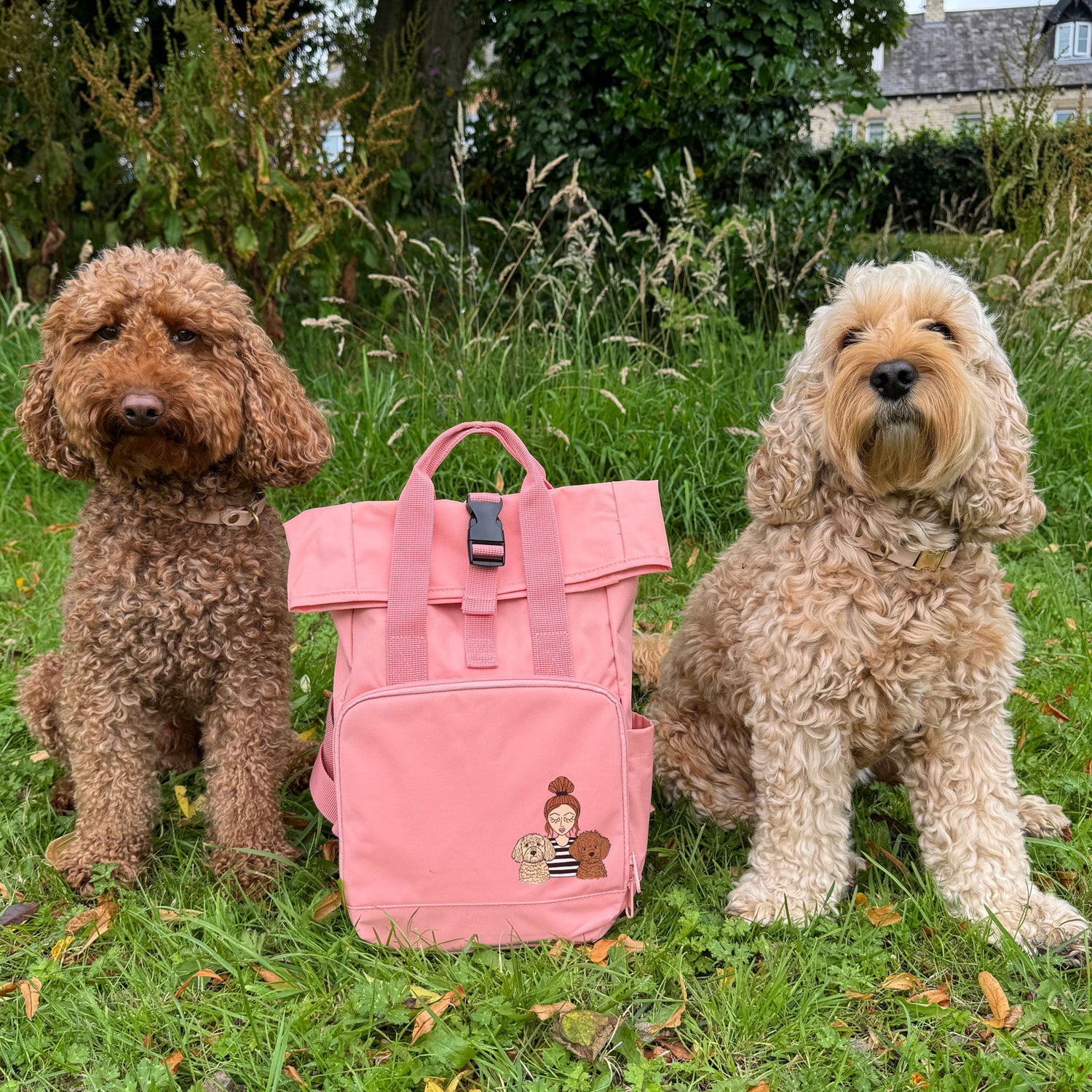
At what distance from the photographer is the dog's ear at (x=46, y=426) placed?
98.8 inches

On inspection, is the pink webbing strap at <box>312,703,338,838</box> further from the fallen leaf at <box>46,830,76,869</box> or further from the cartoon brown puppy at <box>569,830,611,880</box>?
the fallen leaf at <box>46,830,76,869</box>

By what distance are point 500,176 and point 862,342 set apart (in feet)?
19.1

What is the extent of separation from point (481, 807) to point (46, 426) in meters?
1.53

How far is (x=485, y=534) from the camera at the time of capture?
2.27 meters

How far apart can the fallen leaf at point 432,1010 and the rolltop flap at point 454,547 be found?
0.87 meters

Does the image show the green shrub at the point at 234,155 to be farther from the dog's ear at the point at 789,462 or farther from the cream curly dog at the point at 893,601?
the cream curly dog at the point at 893,601

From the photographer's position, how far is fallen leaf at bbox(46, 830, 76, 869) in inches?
102

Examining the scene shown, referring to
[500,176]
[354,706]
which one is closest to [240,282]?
[500,176]

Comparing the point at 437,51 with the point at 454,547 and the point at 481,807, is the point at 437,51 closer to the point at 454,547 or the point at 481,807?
the point at 454,547

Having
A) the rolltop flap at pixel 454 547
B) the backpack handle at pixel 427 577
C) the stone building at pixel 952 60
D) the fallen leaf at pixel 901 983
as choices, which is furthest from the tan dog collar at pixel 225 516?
the stone building at pixel 952 60

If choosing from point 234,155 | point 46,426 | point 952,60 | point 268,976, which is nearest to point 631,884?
point 268,976

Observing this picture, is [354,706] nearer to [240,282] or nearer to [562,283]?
[562,283]

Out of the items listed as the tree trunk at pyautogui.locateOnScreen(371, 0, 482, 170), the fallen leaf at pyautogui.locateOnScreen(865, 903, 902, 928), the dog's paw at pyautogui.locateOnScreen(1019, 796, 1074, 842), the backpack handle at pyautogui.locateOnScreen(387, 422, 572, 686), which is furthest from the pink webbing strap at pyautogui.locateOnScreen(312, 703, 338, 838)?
the tree trunk at pyautogui.locateOnScreen(371, 0, 482, 170)

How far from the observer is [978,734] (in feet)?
7.47
